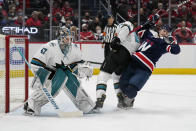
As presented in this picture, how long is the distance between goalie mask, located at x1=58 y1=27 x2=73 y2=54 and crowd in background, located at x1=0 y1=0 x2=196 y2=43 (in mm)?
4572

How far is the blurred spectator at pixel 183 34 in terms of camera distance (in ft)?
28.4

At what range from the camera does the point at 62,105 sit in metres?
4.27

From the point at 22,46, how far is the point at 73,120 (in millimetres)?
1402

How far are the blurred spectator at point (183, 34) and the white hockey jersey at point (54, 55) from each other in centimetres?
531

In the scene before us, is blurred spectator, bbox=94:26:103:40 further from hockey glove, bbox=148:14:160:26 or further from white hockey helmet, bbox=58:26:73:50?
white hockey helmet, bbox=58:26:73:50

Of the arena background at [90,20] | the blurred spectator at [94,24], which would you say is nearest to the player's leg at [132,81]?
the arena background at [90,20]

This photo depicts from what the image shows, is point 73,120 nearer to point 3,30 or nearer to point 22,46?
point 22,46

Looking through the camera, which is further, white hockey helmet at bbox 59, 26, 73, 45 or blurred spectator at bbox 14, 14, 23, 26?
blurred spectator at bbox 14, 14, 23, 26

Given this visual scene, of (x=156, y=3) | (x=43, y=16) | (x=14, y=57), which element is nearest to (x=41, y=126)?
(x=14, y=57)

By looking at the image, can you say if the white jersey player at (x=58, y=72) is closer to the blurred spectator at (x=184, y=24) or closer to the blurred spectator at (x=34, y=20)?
the blurred spectator at (x=34, y=20)

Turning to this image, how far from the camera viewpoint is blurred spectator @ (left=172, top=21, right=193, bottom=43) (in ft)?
28.4

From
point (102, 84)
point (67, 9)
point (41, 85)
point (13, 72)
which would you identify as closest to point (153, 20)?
point (102, 84)

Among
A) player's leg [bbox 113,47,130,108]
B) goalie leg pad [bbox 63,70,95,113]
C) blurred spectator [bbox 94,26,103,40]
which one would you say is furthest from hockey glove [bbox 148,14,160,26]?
blurred spectator [bbox 94,26,103,40]

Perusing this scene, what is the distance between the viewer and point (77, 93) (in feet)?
12.2
